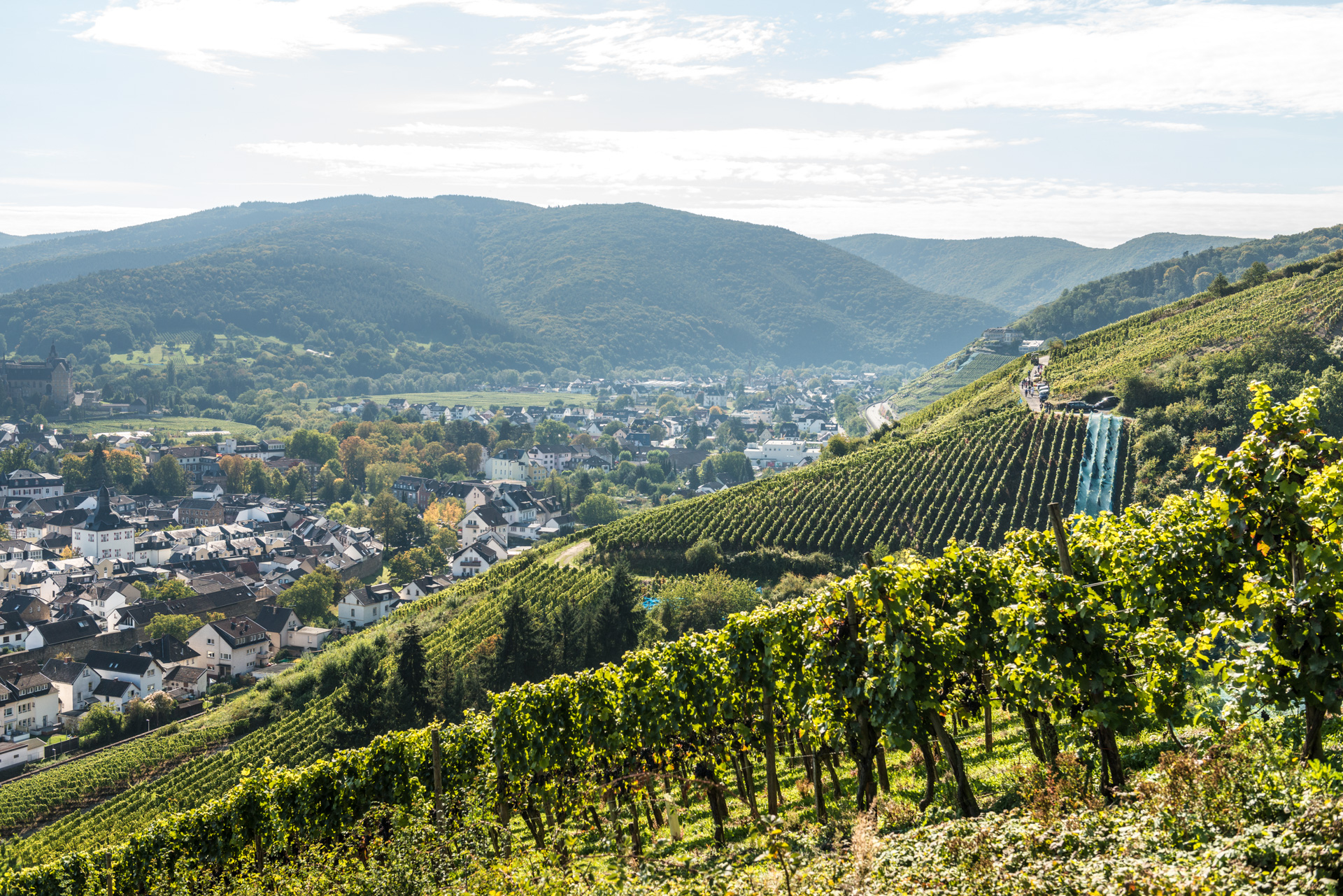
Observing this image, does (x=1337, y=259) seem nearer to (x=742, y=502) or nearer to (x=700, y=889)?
(x=742, y=502)

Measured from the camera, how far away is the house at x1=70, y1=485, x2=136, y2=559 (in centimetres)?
10200

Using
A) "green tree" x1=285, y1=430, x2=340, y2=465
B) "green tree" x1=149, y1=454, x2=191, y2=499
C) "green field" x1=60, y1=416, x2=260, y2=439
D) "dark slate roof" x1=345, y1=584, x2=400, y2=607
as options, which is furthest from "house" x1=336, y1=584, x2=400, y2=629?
"green field" x1=60, y1=416, x2=260, y2=439

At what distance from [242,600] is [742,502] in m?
50.5

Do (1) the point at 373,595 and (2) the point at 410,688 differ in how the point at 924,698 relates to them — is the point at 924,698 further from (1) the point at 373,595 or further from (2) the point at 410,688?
(1) the point at 373,595

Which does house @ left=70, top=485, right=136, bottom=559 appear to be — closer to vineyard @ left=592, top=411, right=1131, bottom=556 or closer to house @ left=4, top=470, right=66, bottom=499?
house @ left=4, top=470, right=66, bottom=499

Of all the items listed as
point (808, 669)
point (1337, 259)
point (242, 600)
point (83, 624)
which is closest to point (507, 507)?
point (242, 600)

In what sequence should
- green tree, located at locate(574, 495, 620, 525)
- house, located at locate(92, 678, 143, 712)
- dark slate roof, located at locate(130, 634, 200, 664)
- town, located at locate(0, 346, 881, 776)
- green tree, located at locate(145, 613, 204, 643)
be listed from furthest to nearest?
green tree, located at locate(574, 495, 620, 525)
green tree, located at locate(145, 613, 204, 643)
dark slate roof, located at locate(130, 634, 200, 664)
town, located at locate(0, 346, 881, 776)
house, located at locate(92, 678, 143, 712)

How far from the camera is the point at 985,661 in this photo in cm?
1366

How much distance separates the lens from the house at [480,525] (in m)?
112

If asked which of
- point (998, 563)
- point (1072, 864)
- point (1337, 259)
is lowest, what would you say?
point (1072, 864)

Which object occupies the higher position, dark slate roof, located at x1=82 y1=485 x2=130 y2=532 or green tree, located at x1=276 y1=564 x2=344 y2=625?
dark slate roof, located at x1=82 y1=485 x2=130 y2=532

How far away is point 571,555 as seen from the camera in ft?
202

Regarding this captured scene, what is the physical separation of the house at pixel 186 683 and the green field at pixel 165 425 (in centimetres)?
11693

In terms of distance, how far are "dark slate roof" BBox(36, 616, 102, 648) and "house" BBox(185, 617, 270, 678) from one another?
9.62 meters
